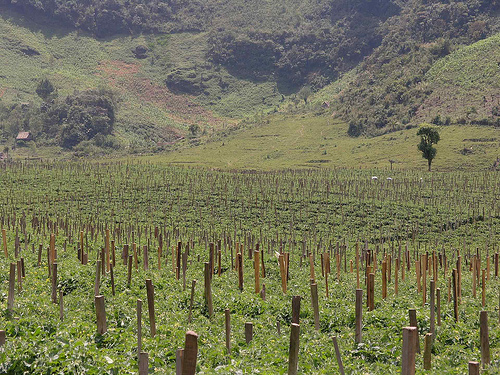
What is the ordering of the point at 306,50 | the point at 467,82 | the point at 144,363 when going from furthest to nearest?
the point at 306,50
the point at 467,82
the point at 144,363

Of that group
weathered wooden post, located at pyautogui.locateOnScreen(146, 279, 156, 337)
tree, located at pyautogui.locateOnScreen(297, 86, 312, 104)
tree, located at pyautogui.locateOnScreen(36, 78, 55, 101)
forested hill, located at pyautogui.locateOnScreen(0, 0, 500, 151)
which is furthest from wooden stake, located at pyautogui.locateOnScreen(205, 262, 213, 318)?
tree, located at pyautogui.locateOnScreen(297, 86, 312, 104)

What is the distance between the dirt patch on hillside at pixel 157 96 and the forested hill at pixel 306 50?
1262 millimetres

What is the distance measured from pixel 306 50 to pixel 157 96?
4935 cm

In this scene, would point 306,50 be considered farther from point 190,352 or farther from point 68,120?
point 190,352

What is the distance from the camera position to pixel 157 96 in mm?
150000

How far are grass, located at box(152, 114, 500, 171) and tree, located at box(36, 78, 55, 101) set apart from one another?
47436 mm

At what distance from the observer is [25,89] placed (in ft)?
433

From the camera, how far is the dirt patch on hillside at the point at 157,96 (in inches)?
5595

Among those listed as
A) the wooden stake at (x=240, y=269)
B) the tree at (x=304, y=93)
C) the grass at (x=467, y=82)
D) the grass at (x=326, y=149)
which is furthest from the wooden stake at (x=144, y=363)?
the tree at (x=304, y=93)

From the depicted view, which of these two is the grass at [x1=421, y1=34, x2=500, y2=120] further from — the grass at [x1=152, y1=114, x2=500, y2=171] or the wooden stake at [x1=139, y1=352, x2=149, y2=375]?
the wooden stake at [x1=139, y1=352, x2=149, y2=375]

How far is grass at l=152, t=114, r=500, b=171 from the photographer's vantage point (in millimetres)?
70125

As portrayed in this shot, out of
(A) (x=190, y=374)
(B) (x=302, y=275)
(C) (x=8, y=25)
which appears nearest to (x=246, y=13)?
(C) (x=8, y=25)

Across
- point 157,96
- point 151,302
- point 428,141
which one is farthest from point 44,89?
point 151,302

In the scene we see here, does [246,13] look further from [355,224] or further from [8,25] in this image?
[355,224]
